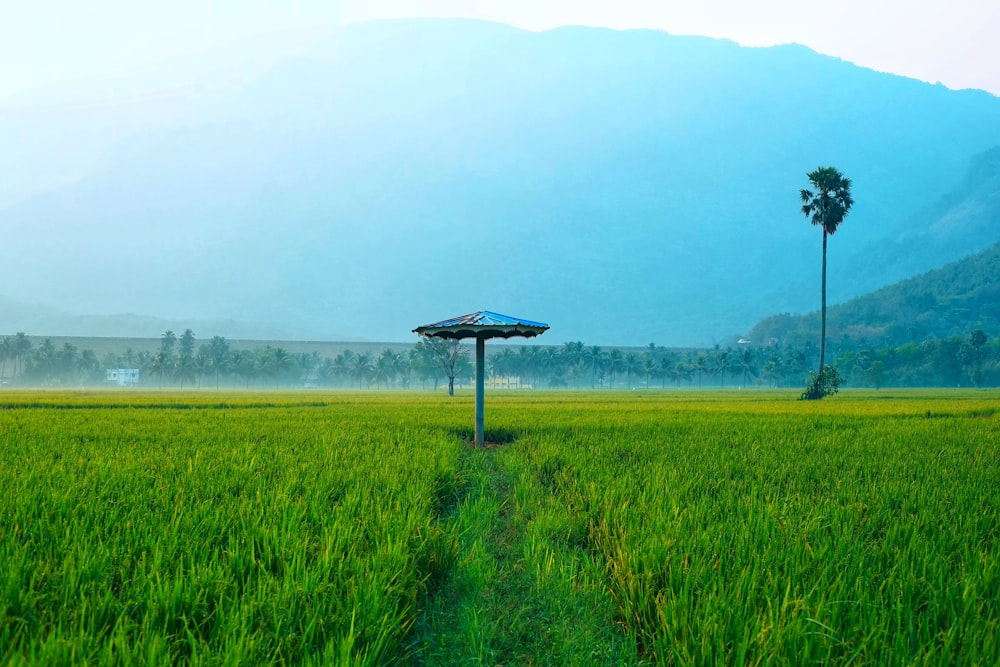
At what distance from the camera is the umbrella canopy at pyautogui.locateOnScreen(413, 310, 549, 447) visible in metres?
12.4

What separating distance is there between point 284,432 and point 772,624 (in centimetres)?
1163

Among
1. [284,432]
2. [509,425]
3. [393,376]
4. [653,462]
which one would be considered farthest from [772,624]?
[393,376]

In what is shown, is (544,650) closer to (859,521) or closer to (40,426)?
(859,521)

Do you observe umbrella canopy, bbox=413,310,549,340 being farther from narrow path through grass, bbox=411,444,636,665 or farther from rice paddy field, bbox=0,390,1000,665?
narrow path through grass, bbox=411,444,636,665

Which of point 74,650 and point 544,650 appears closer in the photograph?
point 74,650

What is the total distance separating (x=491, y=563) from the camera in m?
5.09

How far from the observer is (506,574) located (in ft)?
16.3

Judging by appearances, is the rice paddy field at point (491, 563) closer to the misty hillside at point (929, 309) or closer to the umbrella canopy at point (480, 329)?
the umbrella canopy at point (480, 329)

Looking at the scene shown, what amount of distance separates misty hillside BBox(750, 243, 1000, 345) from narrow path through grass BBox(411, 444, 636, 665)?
13735cm

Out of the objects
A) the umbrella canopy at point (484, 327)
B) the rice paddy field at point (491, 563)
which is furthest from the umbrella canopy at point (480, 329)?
the rice paddy field at point (491, 563)

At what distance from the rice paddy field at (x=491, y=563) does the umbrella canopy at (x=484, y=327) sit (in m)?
4.17

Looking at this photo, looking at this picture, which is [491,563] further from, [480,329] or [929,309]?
[929,309]

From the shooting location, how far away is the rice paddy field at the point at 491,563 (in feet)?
9.89

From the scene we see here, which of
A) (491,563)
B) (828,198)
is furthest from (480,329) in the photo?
(828,198)
